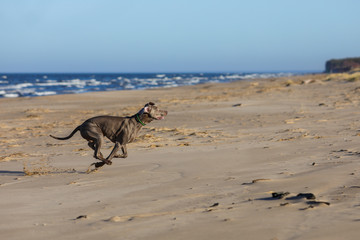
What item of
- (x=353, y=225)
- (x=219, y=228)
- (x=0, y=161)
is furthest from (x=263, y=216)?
(x=0, y=161)

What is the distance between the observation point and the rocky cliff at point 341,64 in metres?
100

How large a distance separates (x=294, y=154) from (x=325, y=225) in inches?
170

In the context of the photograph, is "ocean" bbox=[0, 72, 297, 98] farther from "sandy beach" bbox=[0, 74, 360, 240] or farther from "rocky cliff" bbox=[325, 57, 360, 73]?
"sandy beach" bbox=[0, 74, 360, 240]

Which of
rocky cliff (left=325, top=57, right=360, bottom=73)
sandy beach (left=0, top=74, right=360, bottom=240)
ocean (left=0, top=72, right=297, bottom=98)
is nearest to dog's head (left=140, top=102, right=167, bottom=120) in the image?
sandy beach (left=0, top=74, right=360, bottom=240)

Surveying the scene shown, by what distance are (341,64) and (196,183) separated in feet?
352

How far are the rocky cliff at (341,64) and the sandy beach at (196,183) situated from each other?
9124cm

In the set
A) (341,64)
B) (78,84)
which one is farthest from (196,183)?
(341,64)

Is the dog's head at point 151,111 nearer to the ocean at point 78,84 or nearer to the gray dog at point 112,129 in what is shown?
the gray dog at point 112,129

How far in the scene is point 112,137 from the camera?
859 cm

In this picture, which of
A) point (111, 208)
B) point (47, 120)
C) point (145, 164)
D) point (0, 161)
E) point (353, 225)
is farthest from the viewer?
point (47, 120)

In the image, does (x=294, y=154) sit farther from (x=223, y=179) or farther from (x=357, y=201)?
(x=357, y=201)

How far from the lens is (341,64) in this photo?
107688 millimetres

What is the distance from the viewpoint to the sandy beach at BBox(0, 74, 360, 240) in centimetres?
456

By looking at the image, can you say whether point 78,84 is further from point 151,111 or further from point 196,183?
point 196,183
